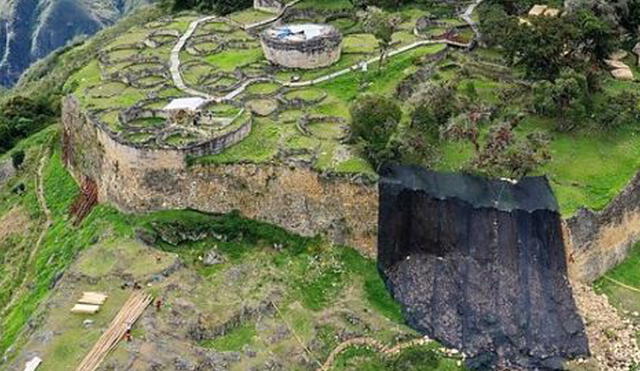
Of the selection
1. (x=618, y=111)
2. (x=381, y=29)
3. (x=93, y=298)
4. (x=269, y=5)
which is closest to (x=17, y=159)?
(x=269, y=5)

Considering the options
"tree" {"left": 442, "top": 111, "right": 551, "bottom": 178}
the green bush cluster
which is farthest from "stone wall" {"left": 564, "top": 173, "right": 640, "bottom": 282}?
the green bush cluster

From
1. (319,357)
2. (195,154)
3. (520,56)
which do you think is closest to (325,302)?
(319,357)

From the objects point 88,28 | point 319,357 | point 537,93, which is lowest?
point 88,28

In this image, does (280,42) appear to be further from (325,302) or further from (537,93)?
(325,302)

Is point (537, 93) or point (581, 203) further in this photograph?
Answer: point (537, 93)

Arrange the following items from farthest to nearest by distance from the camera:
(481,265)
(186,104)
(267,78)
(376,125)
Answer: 1. (267,78)
2. (186,104)
3. (376,125)
4. (481,265)

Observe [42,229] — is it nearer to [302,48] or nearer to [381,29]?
[302,48]

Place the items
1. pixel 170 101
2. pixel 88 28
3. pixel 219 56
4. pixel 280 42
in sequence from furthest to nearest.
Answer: pixel 88 28, pixel 219 56, pixel 280 42, pixel 170 101
